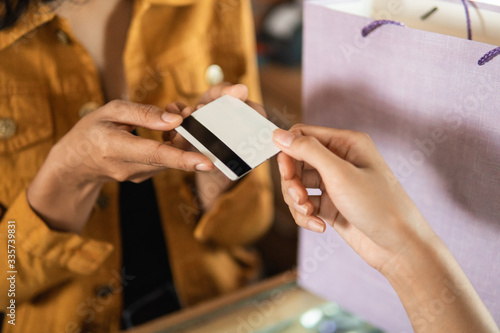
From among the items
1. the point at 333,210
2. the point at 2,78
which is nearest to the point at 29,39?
the point at 2,78

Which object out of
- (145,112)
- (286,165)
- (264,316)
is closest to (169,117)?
(145,112)

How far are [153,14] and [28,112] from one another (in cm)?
25

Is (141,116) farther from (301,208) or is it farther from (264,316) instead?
(264,316)

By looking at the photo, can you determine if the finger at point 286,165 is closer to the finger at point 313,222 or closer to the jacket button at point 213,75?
the finger at point 313,222

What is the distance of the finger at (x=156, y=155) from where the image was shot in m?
0.41

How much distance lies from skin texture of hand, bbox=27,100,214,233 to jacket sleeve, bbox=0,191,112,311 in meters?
0.02

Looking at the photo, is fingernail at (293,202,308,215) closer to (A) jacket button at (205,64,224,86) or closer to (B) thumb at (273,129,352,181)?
(B) thumb at (273,129,352,181)

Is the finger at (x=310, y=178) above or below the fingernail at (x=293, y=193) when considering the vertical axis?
below

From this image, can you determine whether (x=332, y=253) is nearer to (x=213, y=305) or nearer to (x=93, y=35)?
(x=213, y=305)

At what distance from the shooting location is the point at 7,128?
557mm

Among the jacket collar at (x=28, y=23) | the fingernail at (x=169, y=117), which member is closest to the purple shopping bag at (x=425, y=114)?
the fingernail at (x=169, y=117)

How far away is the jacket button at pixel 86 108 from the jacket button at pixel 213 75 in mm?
214

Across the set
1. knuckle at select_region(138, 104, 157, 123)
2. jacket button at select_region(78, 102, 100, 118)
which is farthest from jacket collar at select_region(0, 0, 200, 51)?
knuckle at select_region(138, 104, 157, 123)

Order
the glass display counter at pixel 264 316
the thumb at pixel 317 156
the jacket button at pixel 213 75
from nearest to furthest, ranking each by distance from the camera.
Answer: the thumb at pixel 317 156
the glass display counter at pixel 264 316
the jacket button at pixel 213 75
